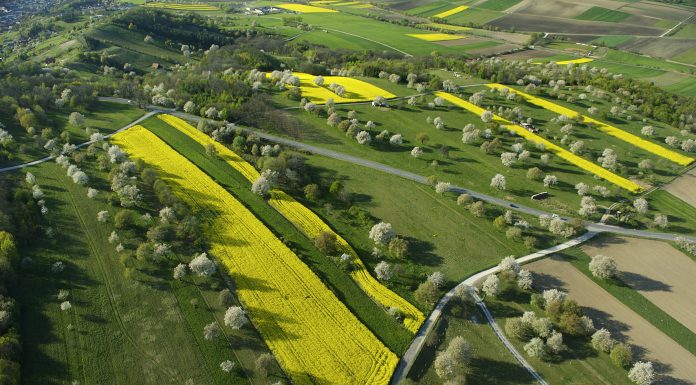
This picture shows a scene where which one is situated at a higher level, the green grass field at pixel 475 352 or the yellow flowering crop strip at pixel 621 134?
the yellow flowering crop strip at pixel 621 134

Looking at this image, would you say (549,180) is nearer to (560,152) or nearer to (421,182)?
(560,152)

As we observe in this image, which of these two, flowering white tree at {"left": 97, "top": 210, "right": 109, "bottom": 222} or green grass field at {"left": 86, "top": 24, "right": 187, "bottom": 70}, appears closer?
flowering white tree at {"left": 97, "top": 210, "right": 109, "bottom": 222}

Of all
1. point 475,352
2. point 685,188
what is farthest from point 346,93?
point 475,352

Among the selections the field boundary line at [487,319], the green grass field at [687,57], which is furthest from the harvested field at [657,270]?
the green grass field at [687,57]

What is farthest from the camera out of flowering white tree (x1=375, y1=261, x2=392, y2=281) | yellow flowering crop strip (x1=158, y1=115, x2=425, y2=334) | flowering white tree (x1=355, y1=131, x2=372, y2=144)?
flowering white tree (x1=355, y1=131, x2=372, y2=144)

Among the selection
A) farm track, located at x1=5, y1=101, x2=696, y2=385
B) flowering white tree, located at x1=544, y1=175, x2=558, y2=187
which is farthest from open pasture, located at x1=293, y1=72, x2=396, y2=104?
flowering white tree, located at x1=544, y1=175, x2=558, y2=187

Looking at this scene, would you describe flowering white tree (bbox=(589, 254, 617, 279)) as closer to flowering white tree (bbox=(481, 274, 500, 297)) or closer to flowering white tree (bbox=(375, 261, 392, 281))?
flowering white tree (bbox=(481, 274, 500, 297))

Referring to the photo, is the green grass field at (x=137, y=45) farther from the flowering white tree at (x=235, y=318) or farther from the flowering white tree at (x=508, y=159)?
the flowering white tree at (x=235, y=318)
